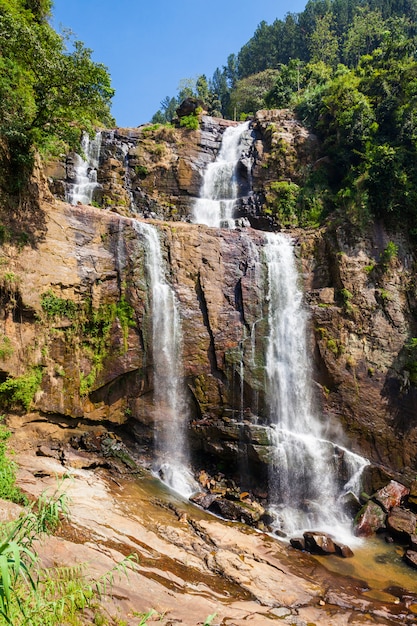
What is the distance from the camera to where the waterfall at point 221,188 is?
25250 mm

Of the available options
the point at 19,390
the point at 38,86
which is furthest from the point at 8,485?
the point at 38,86

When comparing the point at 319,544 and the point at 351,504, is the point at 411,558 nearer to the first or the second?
the point at 319,544

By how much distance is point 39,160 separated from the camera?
15008mm

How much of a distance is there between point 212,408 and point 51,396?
20.5ft

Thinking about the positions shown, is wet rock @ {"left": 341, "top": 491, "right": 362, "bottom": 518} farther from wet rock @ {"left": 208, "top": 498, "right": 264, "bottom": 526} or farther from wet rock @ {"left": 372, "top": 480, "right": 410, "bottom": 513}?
wet rock @ {"left": 208, "top": 498, "right": 264, "bottom": 526}

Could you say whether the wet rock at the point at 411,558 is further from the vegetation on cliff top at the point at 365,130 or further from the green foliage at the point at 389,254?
the vegetation on cliff top at the point at 365,130

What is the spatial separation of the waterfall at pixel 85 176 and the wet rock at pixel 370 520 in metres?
20.5

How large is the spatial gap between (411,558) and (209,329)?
10190 millimetres

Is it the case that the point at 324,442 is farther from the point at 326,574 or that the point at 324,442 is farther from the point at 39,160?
the point at 39,160

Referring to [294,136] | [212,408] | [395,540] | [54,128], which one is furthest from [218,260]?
[294,136]

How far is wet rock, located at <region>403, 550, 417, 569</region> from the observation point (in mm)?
11445

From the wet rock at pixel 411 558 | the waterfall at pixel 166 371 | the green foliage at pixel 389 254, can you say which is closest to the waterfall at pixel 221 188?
the waterfall at pixel 166 371

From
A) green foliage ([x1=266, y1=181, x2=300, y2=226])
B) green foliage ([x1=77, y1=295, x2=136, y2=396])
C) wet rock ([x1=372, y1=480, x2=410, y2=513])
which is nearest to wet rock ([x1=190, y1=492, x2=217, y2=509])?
green foliage ([x1=77, y1=295, x2=136, y2=396])

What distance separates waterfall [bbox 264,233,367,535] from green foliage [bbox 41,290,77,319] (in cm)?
830
